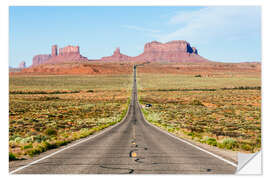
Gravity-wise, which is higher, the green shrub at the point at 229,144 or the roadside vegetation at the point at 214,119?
the green shrub at the point at 229,144

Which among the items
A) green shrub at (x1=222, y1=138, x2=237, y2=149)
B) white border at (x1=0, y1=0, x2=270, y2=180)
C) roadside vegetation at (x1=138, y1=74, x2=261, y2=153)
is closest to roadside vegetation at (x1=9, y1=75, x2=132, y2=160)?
white border at (x1=0, y1=0, x2=270, y2=180)

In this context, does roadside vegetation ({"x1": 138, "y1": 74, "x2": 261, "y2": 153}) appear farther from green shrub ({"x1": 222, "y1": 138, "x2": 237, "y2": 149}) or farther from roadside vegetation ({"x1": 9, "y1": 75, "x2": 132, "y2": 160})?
roadside vegetation ({"x1": 9, "y1": 75, "x2": 132, "y2": 160})

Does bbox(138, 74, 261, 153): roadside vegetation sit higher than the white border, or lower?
lower
